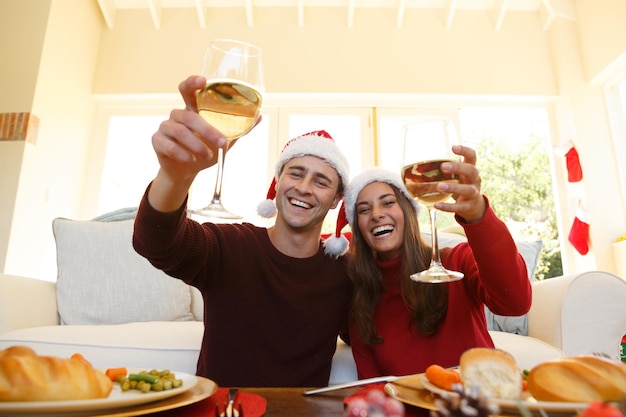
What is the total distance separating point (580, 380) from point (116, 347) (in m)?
1.33

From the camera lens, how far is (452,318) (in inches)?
46.3

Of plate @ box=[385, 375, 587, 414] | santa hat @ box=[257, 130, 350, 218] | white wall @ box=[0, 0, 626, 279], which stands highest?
white wall @ box=[0, 0, 626, 279]

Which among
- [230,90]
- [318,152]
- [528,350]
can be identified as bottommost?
[528,350]

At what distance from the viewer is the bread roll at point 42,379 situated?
37cm

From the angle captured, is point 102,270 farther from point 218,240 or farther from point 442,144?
point 442,144

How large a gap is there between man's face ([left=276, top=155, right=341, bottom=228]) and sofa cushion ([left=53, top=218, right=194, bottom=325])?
30.9 inches

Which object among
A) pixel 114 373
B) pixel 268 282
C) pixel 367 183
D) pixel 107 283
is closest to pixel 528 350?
A: pixel 367 183

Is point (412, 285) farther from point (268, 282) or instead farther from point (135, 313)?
point (135, 313)

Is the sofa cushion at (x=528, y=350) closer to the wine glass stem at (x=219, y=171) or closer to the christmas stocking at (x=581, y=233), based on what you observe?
the wine glass stem at (x=219, y=171)

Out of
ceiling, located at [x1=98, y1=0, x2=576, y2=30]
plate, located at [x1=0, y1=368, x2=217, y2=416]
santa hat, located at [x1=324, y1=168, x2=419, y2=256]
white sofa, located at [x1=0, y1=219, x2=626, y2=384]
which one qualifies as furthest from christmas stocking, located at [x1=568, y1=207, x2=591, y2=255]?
plate, located at [x1=0, y1=368, x2=217, y2=416]

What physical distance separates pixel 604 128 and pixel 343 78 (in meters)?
2.35

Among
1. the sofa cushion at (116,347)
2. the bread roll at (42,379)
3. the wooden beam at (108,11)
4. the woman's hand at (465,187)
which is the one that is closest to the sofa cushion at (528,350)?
the woman's hand at (465,187)

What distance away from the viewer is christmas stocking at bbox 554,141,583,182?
364cm

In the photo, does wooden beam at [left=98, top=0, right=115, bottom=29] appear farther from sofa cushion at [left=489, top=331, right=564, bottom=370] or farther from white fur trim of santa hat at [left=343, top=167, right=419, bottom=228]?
sofa cushion at [left=489, top=331, right=564, bottom=370]
